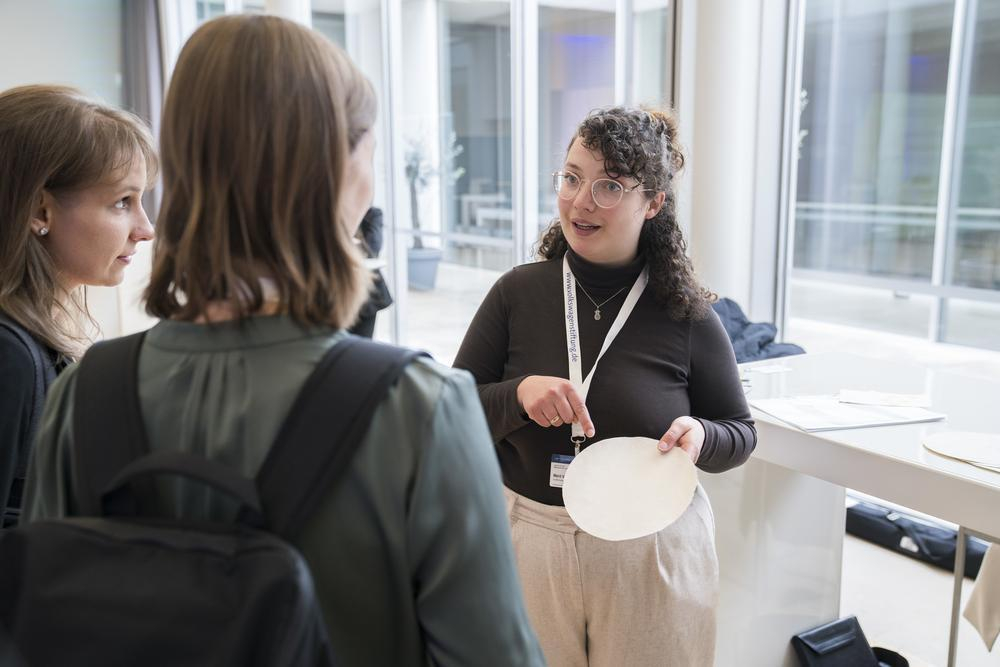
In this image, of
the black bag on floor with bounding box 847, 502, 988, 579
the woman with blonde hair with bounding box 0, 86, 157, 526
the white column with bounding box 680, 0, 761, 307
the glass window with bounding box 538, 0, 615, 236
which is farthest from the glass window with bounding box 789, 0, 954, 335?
the woman with blonde hair with bounding box 0, 86, 157, 526

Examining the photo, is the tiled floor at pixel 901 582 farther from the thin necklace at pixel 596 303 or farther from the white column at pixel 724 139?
the thin necklace at pixel 596 303

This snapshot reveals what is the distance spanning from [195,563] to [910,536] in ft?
10.2

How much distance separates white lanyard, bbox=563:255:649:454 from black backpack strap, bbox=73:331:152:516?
869mm

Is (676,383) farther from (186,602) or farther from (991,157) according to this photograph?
(991,157)

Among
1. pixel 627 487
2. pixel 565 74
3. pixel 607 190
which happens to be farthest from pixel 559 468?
pixel 565 74

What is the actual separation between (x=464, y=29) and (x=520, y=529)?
13.9ft

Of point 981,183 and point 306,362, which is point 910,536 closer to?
point 981,183

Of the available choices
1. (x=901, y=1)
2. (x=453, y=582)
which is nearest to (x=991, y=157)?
(x=901, y=1)

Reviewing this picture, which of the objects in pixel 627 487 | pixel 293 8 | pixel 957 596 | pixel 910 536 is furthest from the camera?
pixel 293 8

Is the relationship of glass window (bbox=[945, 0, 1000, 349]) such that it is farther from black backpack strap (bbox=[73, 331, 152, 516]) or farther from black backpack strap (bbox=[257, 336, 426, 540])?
black backpack strap (bbox=[73, 331, 152, 516])

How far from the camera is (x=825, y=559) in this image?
7.50ft

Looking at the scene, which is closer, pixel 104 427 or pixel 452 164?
pixel 104 427

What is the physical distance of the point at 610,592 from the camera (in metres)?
1.48

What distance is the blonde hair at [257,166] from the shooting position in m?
0.71
